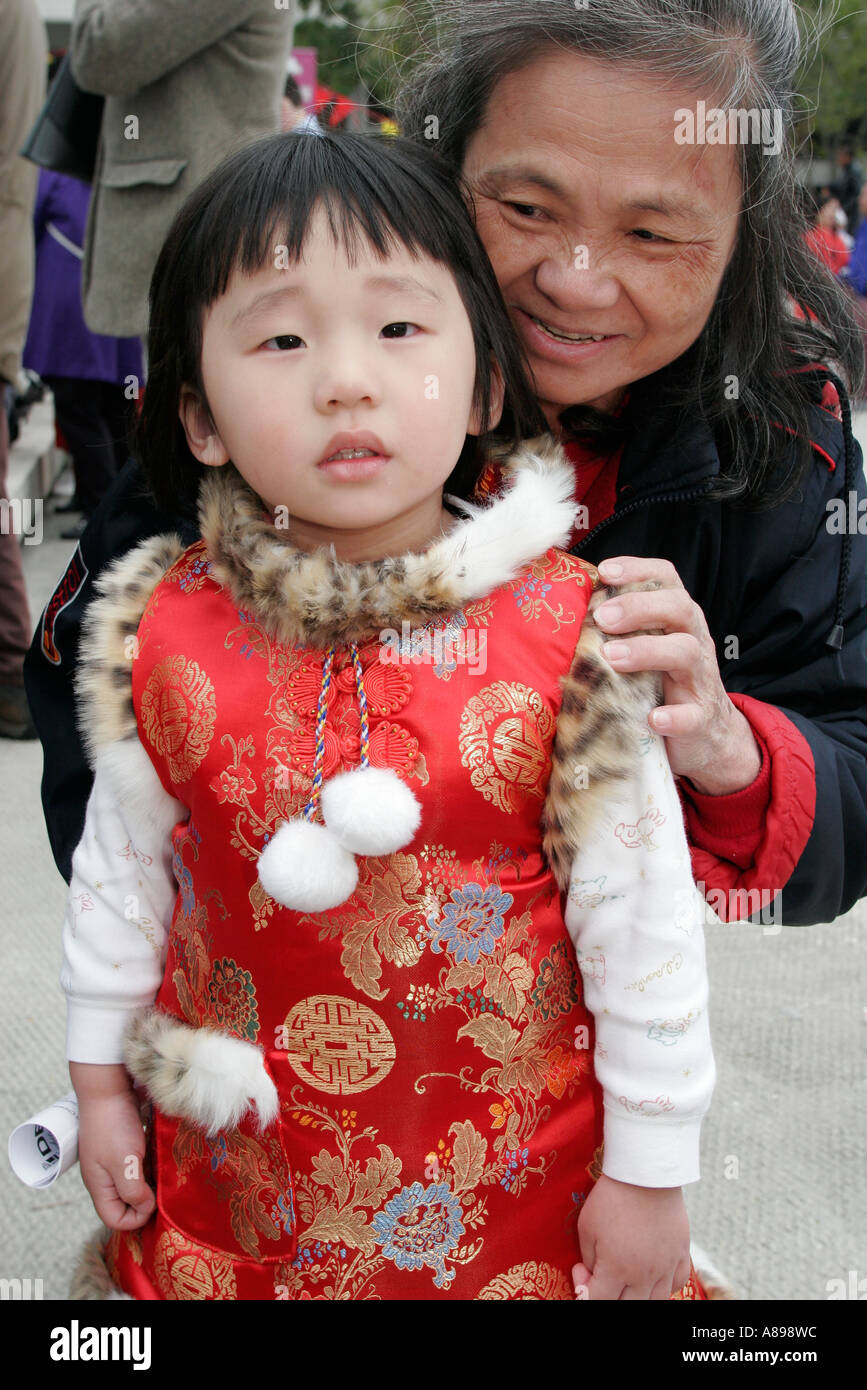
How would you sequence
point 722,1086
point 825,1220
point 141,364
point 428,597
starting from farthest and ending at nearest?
point 141,364 < point 722,1086 < point 825,1220 < point 428,597

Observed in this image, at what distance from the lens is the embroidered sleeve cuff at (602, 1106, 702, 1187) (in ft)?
4.34

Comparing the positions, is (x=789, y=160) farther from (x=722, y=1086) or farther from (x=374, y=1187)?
(x=722, y=1086)

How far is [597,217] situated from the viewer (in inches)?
63.7

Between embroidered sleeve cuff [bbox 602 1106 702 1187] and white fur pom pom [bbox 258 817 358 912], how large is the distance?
0.39 m

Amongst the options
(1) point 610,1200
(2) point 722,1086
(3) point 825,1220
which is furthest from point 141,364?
(1) point 610,1200

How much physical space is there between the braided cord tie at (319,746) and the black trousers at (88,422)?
13.3 ft

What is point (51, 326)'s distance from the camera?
502 cm

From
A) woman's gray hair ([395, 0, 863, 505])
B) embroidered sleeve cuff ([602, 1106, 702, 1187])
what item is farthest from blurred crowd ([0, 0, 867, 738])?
embroidered sleeve cuff ([602, 1106, 702, 1187])

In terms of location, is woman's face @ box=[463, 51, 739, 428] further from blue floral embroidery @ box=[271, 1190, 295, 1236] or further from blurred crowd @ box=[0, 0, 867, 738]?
blue floral embroidery @ box=[271, 1190, 295, 1236]

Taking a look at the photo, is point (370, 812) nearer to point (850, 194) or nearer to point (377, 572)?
point (377, 572)

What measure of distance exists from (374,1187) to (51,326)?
14.4 ft

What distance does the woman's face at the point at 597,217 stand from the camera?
156 centimetres

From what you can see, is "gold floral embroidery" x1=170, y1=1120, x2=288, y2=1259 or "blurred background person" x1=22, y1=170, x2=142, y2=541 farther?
"blurred background person" x1=22, y1=170, x2=142, y2=541

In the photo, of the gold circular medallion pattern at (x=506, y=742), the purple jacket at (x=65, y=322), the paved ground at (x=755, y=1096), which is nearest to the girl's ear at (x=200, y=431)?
the gold circular medallion pattern at (x=506, y=742)
